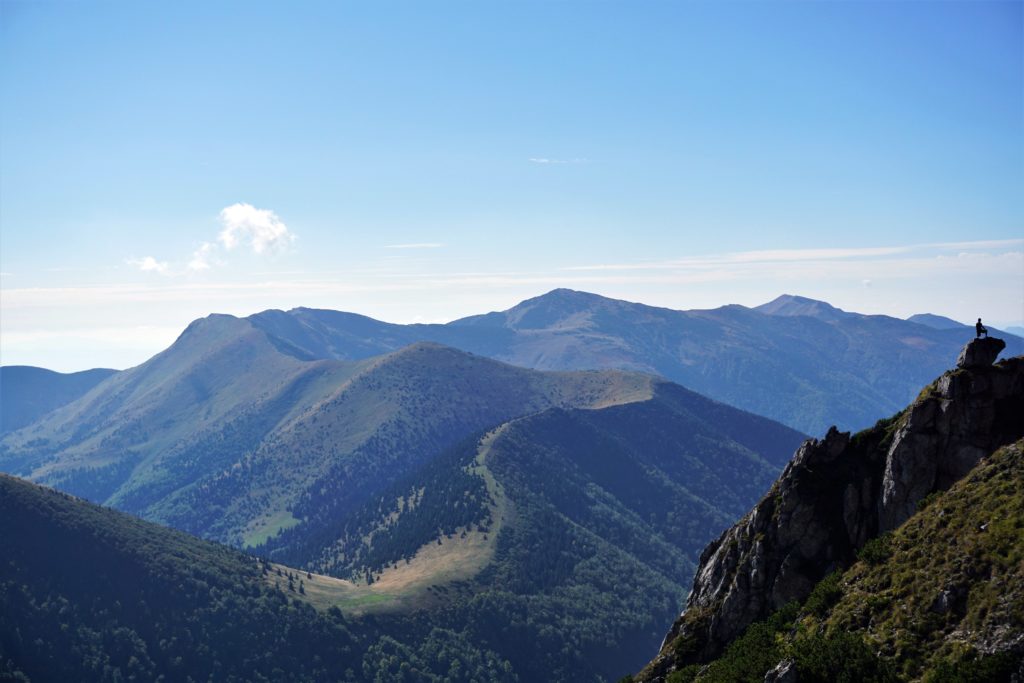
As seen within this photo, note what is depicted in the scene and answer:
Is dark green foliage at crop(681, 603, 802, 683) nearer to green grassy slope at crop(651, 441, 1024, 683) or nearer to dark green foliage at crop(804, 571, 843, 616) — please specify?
green grassy slope at crop(651, 441, 1024, 683)

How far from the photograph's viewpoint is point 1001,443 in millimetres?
75938

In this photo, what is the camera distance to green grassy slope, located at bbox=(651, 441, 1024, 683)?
58406 millimetres

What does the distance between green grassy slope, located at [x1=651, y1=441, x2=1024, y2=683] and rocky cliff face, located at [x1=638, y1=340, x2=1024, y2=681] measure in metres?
3.88

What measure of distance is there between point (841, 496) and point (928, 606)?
21189 millimetres

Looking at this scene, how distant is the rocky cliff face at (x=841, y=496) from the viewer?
7775 centimetres

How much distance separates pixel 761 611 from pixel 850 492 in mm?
16531

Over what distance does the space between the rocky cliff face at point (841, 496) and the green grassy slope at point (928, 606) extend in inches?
153

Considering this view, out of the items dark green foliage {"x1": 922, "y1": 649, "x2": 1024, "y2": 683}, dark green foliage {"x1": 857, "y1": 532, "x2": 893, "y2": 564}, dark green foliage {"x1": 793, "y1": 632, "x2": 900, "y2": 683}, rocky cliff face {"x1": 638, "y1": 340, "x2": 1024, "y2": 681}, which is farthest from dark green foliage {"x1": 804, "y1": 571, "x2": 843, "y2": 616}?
dark green foliage {"x1": 922, "y1": 649, "x2": 1024, "y2": 683}

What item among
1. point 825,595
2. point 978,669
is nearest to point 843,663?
point 978,669

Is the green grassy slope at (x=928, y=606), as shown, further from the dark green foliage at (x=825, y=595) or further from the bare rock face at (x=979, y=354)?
the bare rock face at (x=979, y=354)

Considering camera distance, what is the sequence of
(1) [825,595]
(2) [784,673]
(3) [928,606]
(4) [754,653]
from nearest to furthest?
(3) [928,606] → (2) [784,673] → (4) [754,653] → (1) [825,595]

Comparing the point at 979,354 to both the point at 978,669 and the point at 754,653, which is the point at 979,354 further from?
the point at 754,653

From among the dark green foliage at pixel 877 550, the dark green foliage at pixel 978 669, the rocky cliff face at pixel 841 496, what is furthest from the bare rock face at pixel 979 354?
the dark green foliage at pixel 978 669

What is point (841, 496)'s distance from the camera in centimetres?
8525
